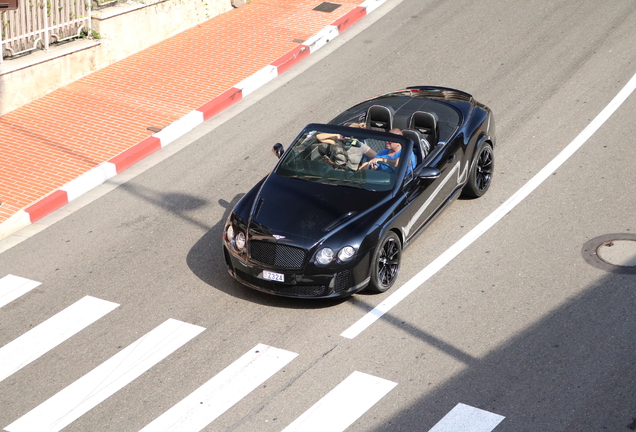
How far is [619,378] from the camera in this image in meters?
7.02

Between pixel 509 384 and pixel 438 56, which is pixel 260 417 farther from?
pixel 438 56

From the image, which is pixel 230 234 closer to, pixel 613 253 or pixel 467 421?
pixel 467 421

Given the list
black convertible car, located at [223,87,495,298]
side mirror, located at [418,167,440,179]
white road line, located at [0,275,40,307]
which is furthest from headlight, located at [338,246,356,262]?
white road line, located at [0,275,40,307]

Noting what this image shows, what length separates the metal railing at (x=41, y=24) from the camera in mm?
13969

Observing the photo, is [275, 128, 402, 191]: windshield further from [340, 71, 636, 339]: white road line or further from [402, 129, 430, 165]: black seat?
[340, 71, 636, 339]: white road line

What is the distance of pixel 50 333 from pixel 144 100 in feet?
21.5

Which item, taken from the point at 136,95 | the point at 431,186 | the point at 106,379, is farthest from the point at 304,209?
the point at 136,95

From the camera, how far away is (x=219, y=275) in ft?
30.2

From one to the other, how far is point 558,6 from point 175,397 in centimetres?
1318

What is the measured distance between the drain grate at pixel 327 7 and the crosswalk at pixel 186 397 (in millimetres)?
10802

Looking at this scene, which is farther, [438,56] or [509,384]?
[438,56]

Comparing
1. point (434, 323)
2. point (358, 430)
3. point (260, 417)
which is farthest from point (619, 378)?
point (260, 417)

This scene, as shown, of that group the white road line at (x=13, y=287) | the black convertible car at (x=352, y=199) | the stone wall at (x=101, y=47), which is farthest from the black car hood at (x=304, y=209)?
the stone wall at (x=101, y=47)

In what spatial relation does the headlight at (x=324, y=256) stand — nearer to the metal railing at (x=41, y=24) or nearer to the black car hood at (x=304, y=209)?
the black car hood at (x=304, y=209)
